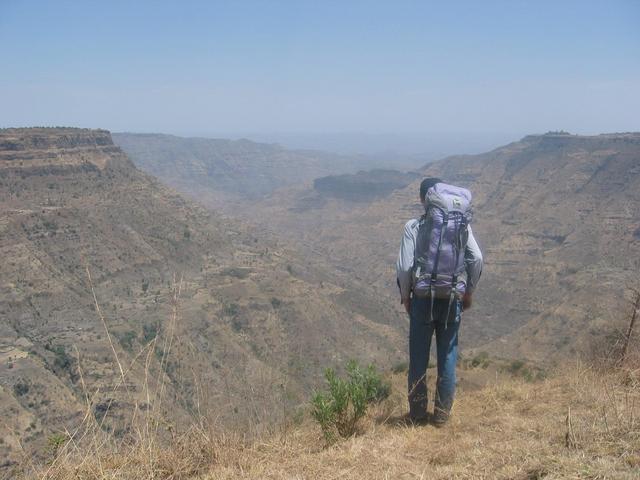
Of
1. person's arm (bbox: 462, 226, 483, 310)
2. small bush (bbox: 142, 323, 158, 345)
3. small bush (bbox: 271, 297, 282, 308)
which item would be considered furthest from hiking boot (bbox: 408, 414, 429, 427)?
small bush (bbox: 271, 297, 282, 308)

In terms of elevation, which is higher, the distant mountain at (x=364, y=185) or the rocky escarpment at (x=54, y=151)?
the rocky escarpment at (x=54, y=151)

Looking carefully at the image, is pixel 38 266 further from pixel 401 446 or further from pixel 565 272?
pixel 565 272

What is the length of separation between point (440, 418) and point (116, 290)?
35.3 m

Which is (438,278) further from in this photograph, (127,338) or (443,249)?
(127,338)

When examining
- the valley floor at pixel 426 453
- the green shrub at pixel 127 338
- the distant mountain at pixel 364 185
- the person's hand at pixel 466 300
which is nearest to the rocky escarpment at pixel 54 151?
the green shrub at pixel 127 338

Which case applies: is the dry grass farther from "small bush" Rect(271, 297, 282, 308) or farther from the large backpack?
"small bush" Rect(271, 297, 282, 308)

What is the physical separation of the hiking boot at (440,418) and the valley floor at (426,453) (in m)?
0.06

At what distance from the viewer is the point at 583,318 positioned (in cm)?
3497

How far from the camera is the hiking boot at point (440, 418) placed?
3.70m

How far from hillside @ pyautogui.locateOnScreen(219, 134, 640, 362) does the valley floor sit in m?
14.8

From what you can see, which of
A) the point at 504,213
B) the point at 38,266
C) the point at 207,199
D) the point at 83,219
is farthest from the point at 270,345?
the point at 207,199

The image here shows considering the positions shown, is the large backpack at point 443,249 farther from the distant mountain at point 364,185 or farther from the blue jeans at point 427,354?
the distant mountain at point 364,185

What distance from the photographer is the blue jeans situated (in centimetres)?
369

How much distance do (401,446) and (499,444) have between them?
61cm
